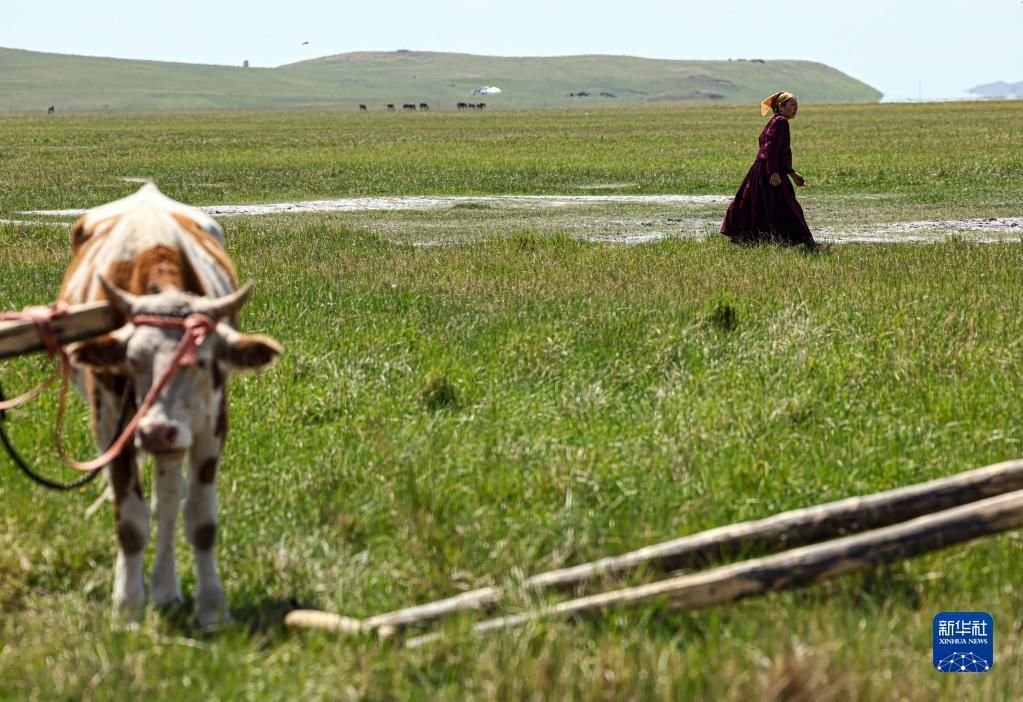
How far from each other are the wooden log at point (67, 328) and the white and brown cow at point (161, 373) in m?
0.10

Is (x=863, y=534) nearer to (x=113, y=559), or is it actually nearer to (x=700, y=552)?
(x=700, y=552)

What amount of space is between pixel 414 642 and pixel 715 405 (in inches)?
160

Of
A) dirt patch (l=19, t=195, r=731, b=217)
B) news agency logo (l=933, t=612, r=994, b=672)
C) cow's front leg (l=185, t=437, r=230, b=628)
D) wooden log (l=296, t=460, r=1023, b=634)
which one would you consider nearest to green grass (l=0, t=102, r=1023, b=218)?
dirt patch (l=19, t=195, r=731, b=217)

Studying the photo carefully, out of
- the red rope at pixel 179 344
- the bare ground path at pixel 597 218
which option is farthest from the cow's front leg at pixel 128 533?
the bare ground path at pixel 597 218

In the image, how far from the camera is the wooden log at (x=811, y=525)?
5.32 meters

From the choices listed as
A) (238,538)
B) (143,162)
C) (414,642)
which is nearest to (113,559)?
(238,538)

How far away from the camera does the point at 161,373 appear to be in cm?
510

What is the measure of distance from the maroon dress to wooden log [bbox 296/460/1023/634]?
516 inches

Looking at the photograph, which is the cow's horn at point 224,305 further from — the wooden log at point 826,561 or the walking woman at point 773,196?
the walking woman at point 773,196

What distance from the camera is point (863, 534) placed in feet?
16.6

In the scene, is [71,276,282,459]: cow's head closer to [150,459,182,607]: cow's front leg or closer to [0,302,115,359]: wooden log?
[0,302,115,359]: wooden log

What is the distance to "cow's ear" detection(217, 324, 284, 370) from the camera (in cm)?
→ 527

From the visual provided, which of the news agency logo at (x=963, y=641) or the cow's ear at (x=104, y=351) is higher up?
the cow's ear at (x=104, y=351)

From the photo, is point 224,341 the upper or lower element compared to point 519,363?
upper
